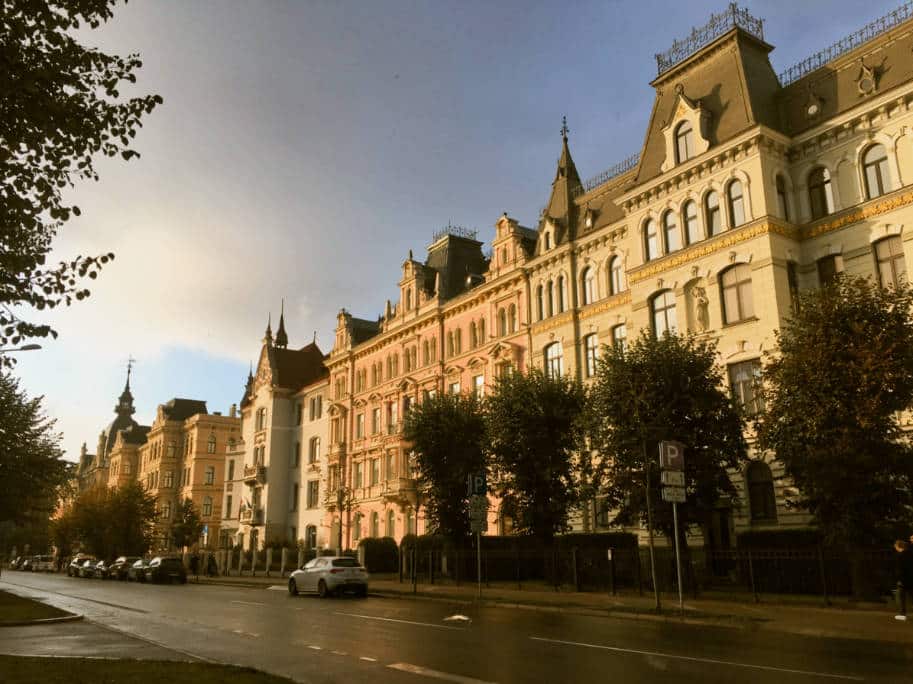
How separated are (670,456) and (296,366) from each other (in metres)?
56.1

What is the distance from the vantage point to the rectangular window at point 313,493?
6259 cm

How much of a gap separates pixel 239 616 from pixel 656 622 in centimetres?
1045

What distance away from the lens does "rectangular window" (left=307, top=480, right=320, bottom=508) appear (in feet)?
205

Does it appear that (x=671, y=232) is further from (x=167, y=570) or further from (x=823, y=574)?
(x=167, y=570)

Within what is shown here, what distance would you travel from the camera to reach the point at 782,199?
29.8 meters

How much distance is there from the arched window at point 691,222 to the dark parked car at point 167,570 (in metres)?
32.8

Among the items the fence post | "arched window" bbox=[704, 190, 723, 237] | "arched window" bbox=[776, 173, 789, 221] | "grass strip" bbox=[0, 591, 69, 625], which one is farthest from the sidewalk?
"arched window" bbox=[776, 173, 789, 221]

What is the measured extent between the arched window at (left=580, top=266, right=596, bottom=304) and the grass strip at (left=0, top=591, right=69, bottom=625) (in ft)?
84.4

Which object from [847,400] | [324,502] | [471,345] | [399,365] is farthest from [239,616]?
[324,502]

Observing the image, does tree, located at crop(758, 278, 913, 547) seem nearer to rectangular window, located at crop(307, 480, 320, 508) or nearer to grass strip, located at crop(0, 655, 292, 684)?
grass strip, located at crop(0, 655, 292, 684)

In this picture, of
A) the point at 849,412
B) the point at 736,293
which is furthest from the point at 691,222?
the point at 849,412

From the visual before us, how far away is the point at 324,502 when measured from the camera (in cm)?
5900

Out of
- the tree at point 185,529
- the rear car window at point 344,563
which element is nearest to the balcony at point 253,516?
the tree at point 185,529

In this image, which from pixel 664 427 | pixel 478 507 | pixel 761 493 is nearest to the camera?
pixel 664 427
